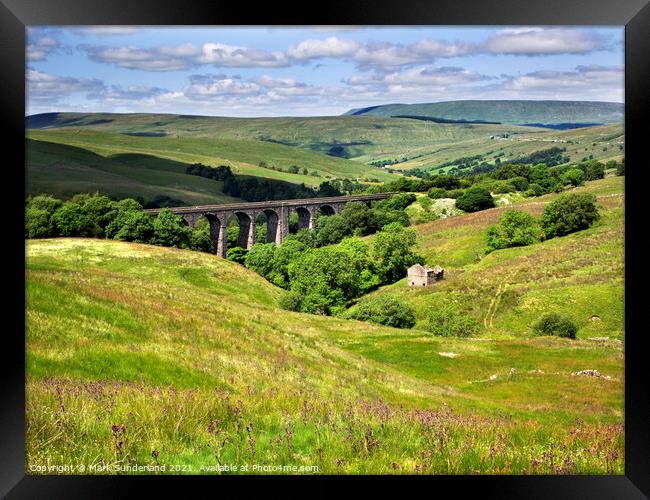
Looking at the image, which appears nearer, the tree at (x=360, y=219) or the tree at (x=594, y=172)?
the tree at (x=594, y=172)

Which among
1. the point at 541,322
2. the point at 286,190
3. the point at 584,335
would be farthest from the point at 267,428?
the point at 286,190

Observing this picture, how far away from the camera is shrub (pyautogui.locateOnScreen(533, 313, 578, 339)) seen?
115ft

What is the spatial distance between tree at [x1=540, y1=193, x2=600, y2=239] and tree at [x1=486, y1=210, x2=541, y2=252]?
1539mm

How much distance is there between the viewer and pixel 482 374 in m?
19.4

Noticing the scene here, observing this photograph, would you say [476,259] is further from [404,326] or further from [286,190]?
[286,190]

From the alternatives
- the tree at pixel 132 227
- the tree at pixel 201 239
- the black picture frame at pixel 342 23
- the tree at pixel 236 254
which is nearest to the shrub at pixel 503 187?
the tree at pixel 236 254

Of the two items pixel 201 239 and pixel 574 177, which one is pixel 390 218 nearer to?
pixel 574 177

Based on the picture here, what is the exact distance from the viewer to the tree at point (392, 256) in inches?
2584

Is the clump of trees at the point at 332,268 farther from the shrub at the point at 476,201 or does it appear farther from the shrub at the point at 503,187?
the shrub at the point at 503,187

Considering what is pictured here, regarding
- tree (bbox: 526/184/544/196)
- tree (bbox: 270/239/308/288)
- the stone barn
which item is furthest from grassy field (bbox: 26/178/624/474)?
tree (bbox: 526/184/544/196)

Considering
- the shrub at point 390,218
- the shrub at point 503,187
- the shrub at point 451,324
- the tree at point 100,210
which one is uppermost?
the shrub at point 503,187

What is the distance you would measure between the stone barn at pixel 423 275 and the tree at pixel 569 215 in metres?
12.2

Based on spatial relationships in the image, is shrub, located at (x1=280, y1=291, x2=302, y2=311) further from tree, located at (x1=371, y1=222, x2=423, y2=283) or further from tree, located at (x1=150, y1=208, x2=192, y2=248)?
tree, located at (x1=371, y1=222, x2=423, y2=283)
